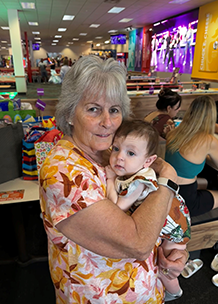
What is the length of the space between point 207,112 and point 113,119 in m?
1.36

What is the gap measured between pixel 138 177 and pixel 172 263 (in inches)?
20.2

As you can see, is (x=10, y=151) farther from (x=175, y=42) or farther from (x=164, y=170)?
(x=175, y=42)

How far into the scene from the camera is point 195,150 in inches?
78.3

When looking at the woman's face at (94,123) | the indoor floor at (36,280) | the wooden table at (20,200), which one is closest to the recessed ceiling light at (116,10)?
the wooden table at (20,200)

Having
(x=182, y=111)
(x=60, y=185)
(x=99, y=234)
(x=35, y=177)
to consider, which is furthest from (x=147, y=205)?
(x=182, y=111)

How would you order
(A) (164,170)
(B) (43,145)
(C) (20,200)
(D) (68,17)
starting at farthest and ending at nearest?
(D) (68,17) < (B) (43,145) < (C) (20,200) < (A) (164,170)

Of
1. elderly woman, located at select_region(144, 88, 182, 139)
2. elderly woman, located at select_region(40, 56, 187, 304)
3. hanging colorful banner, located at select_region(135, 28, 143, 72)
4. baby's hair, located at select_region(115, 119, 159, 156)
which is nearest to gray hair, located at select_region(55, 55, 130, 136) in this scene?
elderly woman, located at select_region(40, 56, 187, 304)

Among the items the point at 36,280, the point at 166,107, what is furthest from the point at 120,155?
the point at 166,107

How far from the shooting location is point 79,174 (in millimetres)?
831

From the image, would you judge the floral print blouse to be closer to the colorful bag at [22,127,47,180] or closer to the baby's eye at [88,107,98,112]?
the baby's eye at [88,107,98,112]

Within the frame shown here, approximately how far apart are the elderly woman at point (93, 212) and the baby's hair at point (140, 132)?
0.06m

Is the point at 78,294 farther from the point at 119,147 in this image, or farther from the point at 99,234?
the point at 119,147

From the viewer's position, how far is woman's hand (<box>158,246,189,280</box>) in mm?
1130

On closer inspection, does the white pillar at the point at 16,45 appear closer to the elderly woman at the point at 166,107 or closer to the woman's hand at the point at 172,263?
the elderly woman at the point at 166,107
